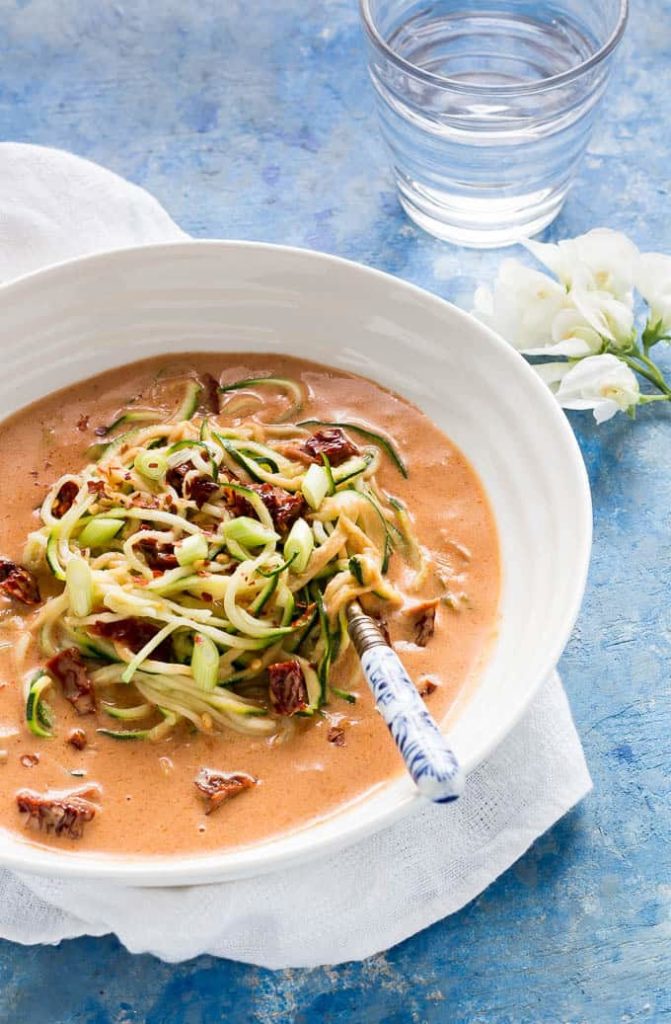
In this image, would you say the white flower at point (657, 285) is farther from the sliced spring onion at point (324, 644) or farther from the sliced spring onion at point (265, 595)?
the sliced spring onion at point (265, 595)

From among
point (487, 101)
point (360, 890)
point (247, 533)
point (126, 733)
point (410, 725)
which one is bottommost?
point (360, 890)

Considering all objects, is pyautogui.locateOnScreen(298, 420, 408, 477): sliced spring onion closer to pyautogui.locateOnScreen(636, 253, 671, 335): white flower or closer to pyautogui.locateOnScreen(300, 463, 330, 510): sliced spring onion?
pyautogui.locateOnScreen(300, 463, 330, 510): sliced spring onion

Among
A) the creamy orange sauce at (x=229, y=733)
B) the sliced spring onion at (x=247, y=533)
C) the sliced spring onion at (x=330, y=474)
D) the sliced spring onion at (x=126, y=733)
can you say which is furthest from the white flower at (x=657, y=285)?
the sliced spring onion at (x=126, y=733)

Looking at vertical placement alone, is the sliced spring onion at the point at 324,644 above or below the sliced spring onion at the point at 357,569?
below

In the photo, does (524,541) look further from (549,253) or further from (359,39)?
(359,39)

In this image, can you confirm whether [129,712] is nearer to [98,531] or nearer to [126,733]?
[126,733]

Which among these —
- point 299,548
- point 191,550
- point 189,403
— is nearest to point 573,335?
point 189,403

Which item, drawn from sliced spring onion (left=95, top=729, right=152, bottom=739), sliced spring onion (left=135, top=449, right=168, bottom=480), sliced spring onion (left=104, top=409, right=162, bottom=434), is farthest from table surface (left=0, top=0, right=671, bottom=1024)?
sliced spring onion (left=135, top=449, right=168, bottom=480)
